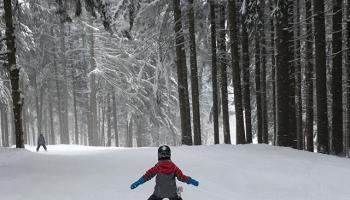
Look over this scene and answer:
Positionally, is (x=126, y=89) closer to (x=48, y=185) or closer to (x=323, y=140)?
(x=323, y=140)

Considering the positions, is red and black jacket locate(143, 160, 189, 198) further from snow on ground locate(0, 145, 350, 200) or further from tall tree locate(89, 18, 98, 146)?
tall tree locate(89, 18, 98, 146)

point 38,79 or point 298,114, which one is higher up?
point 38,79

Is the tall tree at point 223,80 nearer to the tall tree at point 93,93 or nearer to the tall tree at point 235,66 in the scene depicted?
the tall tree at point 235,66

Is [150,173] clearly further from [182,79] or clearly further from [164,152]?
[182,79]

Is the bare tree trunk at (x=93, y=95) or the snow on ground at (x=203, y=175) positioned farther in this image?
the bare tree trunk at (x=93, y=95)

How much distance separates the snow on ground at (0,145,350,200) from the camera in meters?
9.66

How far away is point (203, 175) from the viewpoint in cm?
1165

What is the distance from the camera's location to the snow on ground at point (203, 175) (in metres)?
9.66

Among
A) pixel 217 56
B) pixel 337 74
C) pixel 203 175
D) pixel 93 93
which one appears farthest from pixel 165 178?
pixel 93 93

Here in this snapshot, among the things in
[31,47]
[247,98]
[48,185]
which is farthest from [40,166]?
[31,47]

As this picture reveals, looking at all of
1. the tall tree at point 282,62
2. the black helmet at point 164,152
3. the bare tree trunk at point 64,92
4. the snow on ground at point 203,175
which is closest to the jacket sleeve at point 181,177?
the black helmet at point 164,152

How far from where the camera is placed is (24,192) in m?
10.0

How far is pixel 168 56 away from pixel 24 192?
13272 millimetres

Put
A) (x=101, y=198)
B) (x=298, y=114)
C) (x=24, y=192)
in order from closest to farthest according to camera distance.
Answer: (x=101, y=198)
(x=24, y=192)
(x=298, y=114)
